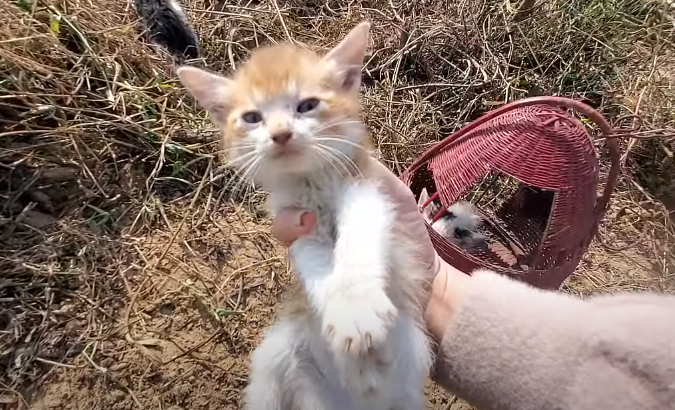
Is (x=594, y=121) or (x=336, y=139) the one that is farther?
(x=594, y=121)

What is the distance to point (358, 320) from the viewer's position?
3.50 ft

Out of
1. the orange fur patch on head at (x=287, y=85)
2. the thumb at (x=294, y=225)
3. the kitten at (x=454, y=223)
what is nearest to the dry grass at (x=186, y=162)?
the kitten at (x=454, y=223)

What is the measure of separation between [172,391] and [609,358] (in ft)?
4.36

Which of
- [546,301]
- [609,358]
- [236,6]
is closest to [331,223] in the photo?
[546,301]

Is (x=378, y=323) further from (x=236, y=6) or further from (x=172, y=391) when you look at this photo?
(x=236, y=6)

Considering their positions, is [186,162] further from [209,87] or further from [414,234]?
[414,234]

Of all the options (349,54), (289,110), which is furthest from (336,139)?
(349,54)

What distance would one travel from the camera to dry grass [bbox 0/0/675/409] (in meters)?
1.78

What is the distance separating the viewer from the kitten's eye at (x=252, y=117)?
1337 mm

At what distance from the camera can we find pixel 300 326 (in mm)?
1312

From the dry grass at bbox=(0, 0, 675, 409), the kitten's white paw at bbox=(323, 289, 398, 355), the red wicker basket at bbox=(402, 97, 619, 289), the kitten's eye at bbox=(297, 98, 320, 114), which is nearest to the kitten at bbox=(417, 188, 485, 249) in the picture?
the red wicker basket at bbox=(402, 97, 619, 289)

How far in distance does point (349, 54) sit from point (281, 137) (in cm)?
35

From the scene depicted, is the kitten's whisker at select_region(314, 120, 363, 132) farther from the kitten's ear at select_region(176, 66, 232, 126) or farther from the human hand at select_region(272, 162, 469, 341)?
the kitten's ear at select_region(176, 66, 232, 126)

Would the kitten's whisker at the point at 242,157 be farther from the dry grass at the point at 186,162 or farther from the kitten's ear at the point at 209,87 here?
the dry grass at the point at 186,162
